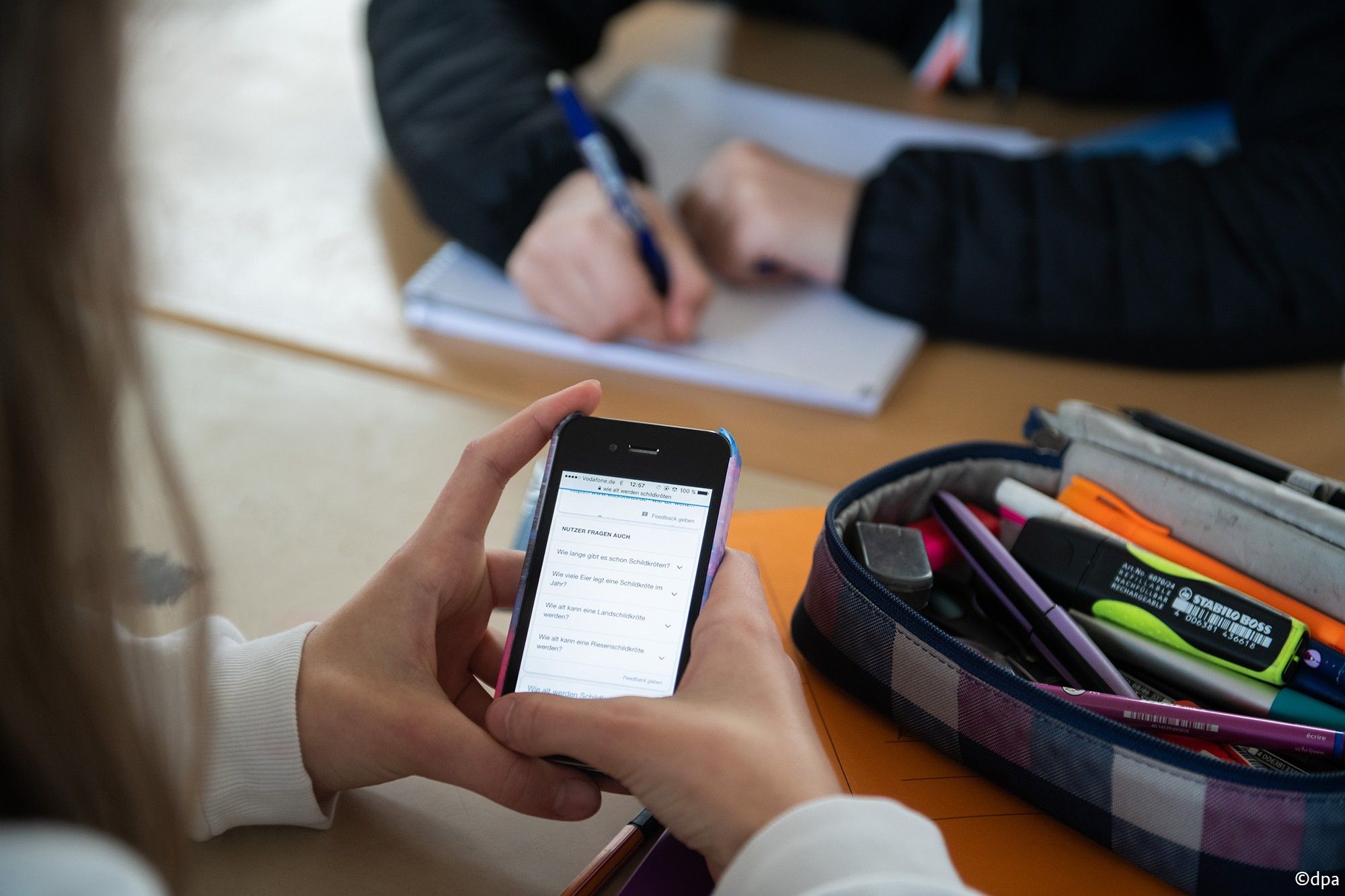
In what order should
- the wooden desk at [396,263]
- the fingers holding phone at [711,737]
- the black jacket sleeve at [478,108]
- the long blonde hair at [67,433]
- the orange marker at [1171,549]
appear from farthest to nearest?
the black jacket sleeve at [478,108] < the wooden desk at [396,263] < the orange marker at [1171,549] < the fingers holding phone at [711,737] < the long blonde hair at [67,433]

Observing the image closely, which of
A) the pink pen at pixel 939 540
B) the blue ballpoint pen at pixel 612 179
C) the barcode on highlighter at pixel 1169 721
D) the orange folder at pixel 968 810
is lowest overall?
the orange folder at pixel 968 810

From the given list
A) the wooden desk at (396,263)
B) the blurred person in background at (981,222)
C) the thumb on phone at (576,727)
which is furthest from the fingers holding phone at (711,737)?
the blurred person in background at (981,222)

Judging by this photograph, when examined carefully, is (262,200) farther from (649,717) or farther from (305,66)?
(649,717)

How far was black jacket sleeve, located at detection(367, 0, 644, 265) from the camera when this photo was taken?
88 centimetres

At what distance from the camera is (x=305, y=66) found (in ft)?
3.92

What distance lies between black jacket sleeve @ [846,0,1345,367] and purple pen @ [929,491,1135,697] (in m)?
0.30

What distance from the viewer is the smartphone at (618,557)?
479mm

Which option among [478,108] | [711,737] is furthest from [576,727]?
[478,108]

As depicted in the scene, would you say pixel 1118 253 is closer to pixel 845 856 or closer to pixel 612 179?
pixel 612 179

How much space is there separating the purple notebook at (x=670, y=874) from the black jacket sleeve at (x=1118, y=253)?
49cm

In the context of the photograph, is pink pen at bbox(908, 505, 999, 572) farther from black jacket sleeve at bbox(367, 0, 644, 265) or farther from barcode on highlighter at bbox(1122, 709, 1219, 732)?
black jacket sleeve at bbox(367, 0, 644, 265)

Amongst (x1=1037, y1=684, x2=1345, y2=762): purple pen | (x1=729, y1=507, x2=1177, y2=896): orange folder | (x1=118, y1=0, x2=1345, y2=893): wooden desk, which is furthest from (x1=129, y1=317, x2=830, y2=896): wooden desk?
(x1=1037, y1=684, x2=1345, y2=762): purple pen

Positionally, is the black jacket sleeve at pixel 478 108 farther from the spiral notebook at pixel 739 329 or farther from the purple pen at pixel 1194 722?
the purple pen at pixel 1194 722

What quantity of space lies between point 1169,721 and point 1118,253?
1.51ft
